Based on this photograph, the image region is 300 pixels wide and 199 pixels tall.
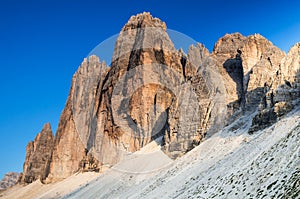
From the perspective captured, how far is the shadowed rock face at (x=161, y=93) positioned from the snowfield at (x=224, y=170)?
11.3ft

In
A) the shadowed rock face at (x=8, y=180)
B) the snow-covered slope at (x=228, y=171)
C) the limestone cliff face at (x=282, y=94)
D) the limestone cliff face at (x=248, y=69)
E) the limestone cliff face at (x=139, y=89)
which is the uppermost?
the shadowed rock face at (x=8, y=180)

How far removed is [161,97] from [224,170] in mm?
43227

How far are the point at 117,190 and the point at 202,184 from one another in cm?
1783

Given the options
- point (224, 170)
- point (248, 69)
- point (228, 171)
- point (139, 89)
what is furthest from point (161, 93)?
point (228, 171)

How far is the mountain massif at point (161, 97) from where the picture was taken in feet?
156

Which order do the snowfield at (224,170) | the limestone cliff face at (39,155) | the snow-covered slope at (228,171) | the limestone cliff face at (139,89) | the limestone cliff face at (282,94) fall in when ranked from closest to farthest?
1. the snow-covered slope at (228,171)
2. the snowfield at (224,170)
3. the limestone cliff face at (282,94)
4. the limestone cliff face at (139,89)
5. the limestone cliff face at (39,155)

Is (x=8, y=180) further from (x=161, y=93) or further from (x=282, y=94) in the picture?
(x=282, y=94)

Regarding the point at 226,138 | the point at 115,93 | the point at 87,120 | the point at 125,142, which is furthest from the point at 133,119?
the point at 226,138

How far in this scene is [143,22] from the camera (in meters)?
87.1

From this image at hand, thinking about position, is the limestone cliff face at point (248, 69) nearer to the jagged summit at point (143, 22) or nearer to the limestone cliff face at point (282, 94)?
the limestone cliff face at point (282, 94)

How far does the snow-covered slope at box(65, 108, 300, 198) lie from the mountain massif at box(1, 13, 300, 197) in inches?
123

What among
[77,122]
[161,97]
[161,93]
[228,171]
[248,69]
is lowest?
[228,171]

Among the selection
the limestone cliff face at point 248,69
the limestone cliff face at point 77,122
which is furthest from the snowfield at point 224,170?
the limestone cliff face at point 77,122

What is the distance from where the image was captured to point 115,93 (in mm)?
83125
